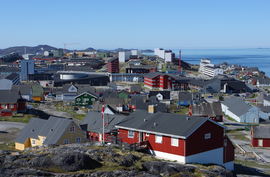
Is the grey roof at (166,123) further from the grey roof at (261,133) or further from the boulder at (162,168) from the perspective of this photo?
the grey roof at (261,133)

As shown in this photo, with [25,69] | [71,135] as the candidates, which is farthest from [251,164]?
[25,69]

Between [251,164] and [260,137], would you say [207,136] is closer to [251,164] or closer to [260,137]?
[251,164]

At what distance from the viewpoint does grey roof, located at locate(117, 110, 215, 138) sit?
28.5 meters

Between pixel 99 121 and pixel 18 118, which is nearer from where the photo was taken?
pixel 99 121

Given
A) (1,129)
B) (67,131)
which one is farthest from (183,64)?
(67,131)

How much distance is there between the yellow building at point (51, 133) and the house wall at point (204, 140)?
10742 millimetres

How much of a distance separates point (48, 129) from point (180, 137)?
1329cm

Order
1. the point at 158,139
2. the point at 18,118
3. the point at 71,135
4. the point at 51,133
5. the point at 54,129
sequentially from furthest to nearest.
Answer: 1. the point at 18,118
2. the point at 54,129
3. the point at 51,133
4. the point at 71,135
5. the point at 158,139

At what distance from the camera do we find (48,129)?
35656 millimetres

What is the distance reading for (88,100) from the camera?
75562 millimetres

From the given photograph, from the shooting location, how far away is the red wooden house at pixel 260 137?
48469 millimetres

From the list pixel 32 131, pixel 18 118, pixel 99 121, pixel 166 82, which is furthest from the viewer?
pixel 166 82

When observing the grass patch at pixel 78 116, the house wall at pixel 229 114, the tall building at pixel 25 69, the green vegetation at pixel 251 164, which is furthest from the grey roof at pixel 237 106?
the tall building at pixel 25 69

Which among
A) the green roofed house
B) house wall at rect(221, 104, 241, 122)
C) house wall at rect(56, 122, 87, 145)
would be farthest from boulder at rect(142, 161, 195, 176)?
the green roofed house
